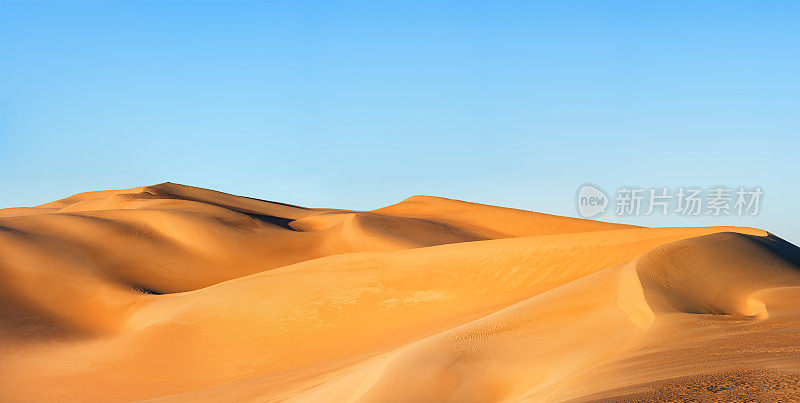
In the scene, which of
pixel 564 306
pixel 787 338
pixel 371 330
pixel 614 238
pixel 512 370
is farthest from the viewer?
pixel 614 238

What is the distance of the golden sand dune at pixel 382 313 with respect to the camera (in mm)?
7449

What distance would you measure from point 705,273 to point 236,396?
25.5 feet

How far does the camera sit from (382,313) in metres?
16.7

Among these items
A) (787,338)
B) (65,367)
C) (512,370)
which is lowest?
(65,367)

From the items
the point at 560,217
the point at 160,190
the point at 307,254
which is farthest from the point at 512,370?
the point at 160,190

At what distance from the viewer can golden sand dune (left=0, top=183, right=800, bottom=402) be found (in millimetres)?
7449

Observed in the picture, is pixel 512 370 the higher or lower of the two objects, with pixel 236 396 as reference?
higher

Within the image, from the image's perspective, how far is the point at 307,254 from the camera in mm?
30719

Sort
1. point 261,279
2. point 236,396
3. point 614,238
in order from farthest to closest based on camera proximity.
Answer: point 261,279 < point 614,238 < point 236,396

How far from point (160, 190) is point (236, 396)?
34.3 metres

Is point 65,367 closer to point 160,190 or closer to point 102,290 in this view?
point 102,290

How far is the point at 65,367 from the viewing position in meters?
16.2

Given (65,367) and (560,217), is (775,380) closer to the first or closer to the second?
(65,367)

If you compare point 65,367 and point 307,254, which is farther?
point 307,254
